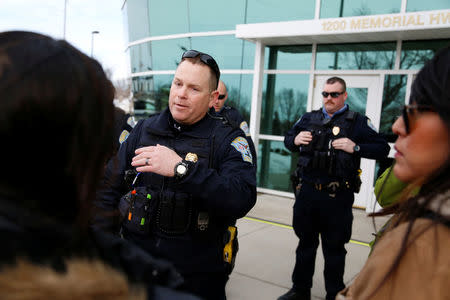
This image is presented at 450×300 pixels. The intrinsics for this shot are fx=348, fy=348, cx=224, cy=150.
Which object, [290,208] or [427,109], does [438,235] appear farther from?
[290,208]

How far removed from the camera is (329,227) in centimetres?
Result: 343

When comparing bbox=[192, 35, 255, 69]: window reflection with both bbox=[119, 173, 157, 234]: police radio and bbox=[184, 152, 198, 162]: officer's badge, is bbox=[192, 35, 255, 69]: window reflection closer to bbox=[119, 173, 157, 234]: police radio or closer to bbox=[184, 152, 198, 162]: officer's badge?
bbox=[184, 152, 198, 162]: officer's badge

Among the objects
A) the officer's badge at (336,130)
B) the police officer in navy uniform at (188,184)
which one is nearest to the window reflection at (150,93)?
the officer's badge at (336,130)

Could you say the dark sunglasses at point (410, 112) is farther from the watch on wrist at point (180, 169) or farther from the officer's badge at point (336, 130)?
the officer's badge at point (336, 130)

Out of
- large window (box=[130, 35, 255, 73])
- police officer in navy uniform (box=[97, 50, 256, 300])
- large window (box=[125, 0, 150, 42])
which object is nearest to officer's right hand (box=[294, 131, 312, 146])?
police officer in navy uniform (box=[97, 50, 256, 300])

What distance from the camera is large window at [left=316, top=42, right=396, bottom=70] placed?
6348mm

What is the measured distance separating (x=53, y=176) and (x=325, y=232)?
10.5ft

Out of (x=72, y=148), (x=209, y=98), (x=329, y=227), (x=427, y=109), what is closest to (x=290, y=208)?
(x=329, y=227)

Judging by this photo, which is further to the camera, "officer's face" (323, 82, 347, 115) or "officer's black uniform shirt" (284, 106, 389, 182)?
"officer's face" (323, 82, 347, 115)

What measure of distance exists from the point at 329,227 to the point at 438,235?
2682 millimetres

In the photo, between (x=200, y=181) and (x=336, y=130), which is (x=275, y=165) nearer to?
(x=336, y=130)

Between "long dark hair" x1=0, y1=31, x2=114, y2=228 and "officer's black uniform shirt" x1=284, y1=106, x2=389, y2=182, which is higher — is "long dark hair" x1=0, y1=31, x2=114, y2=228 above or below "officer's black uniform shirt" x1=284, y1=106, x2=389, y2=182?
above

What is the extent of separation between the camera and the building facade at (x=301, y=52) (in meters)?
5.96

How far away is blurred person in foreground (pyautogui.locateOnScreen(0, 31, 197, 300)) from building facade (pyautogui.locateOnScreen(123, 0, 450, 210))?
19.2 ft
